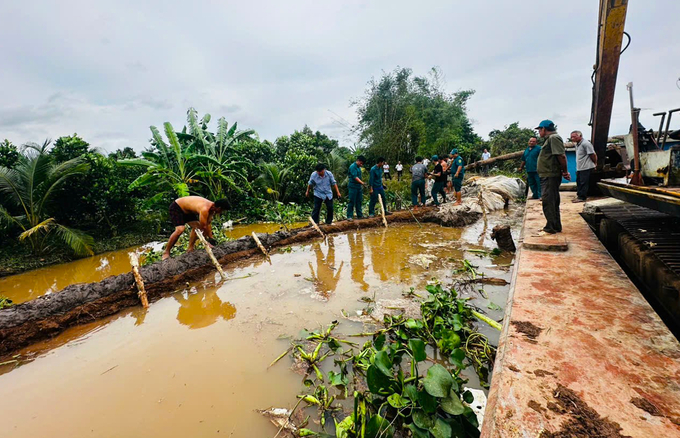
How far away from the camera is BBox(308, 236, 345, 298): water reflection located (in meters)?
3.87

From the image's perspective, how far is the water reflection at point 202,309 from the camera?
3.28 metres

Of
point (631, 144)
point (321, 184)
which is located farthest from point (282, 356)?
point (631, 144)

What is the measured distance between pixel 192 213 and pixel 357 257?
3083mm

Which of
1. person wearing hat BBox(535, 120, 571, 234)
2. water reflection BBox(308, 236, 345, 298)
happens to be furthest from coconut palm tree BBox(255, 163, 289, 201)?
person wearing hat BBox(535, 120, 571, 234)

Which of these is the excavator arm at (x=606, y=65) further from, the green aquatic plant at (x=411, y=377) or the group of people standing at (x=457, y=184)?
the green aquatic plant at (x=411, y=377)

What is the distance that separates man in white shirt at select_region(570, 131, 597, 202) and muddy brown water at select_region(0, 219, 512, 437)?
6.97 ft

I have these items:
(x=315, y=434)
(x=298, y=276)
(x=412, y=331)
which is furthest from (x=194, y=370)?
(x=298, y=276)

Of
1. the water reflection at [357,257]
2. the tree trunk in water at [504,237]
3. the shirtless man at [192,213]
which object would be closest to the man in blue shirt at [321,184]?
the water reflection at [357,257]

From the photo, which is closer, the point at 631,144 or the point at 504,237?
the point at 631,144

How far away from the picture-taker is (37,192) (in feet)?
21.8

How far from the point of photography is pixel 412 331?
8.25ft

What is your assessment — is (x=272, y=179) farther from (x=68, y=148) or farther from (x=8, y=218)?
(x=8, y=218)

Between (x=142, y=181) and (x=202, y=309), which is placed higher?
(x=142, y=181)

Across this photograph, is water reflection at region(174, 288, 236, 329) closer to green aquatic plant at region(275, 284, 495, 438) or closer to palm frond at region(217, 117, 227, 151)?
green aquatic plant at region(275, 284, 495, 438)
